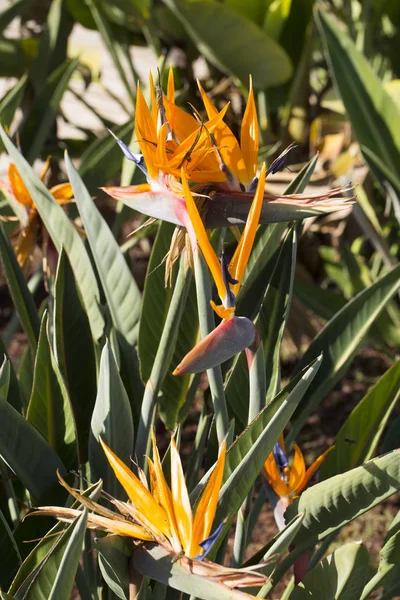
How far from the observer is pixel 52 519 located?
0.71 metres

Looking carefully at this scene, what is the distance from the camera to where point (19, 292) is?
2.82 ft

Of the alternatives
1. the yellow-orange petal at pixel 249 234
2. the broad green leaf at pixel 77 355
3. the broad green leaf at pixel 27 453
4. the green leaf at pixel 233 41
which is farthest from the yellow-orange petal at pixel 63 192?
the green leaf at pixel 233 41

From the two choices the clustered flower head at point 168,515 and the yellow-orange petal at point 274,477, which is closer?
the clustered flower head at point 168,515

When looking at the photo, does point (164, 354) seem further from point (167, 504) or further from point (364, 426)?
point (364, 426)

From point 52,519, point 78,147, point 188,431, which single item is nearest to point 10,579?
point 52,519

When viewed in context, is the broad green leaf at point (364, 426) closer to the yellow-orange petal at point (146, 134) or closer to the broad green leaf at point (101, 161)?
the yellow-orange petal at point (146, 134)

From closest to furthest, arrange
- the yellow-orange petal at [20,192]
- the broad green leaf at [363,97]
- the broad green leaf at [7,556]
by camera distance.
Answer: the broad green leaf at [7,556] → the yellow-orange petal at [20,192] → the broad green leaf at [363,97]

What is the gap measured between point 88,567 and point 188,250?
0.40m

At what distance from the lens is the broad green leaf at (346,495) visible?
0.59m

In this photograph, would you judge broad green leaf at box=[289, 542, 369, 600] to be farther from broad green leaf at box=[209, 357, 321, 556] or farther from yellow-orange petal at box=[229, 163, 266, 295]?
yellow-orange petal at box=[229, 163, 266, 295]

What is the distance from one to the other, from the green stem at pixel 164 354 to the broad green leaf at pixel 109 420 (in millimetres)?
15

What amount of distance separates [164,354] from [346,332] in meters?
0.26

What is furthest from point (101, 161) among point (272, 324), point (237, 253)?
point (237, 253)

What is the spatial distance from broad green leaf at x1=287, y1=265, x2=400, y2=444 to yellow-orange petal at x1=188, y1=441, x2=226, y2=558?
330mm
